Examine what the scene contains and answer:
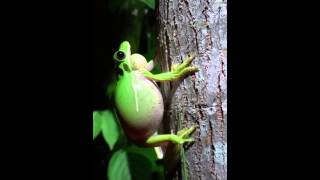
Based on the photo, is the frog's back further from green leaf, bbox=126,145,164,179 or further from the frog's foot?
green leaf, bbox=126,145,164,179

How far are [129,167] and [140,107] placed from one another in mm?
739

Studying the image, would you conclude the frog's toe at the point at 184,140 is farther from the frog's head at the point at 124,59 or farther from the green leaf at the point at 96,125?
the green leaf at the point at 96,125

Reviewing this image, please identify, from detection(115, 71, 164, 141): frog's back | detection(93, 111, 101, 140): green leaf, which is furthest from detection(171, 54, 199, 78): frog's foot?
detection(93, 111, 101, 140): green leaf

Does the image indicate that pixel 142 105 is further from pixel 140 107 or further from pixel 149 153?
pixel 149 153

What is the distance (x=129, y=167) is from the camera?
2.58 m

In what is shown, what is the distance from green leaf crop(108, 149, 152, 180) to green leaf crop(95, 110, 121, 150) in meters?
0.10

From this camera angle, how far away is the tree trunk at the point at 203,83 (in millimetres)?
1793

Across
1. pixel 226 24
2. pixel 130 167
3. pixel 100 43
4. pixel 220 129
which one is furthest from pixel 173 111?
pixel 100 43

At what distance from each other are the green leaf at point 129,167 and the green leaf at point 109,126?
102 millimetres

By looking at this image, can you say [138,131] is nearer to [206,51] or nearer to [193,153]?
[193,153]

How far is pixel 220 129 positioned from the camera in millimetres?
1794

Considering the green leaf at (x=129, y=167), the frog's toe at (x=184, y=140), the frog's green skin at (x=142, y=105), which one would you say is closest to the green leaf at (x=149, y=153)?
the green leaf at (x=129, y=167)

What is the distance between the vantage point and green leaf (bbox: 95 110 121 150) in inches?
104

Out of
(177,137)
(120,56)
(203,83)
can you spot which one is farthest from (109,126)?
(203,83)
